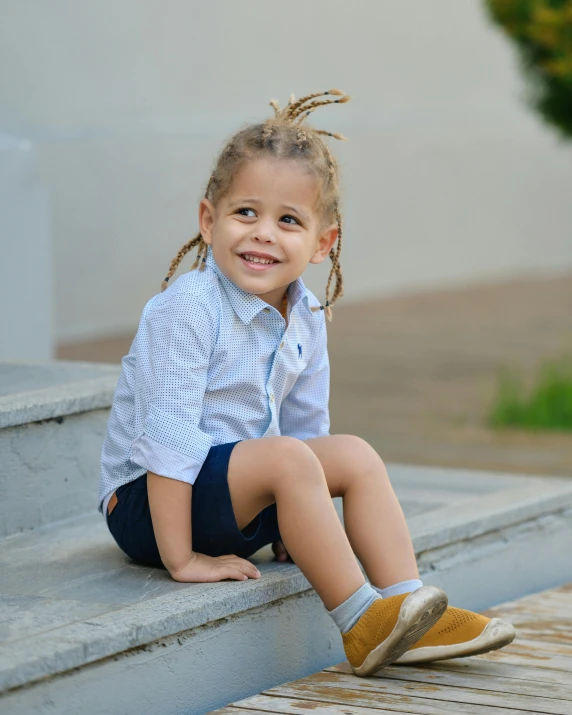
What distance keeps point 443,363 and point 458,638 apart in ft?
15.6

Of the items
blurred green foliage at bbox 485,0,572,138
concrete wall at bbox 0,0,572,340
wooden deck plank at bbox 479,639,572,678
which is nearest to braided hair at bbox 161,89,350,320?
wooden deck plank at bbox 479,639,572,678

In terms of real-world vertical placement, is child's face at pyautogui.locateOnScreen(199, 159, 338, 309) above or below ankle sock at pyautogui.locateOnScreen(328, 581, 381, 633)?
above

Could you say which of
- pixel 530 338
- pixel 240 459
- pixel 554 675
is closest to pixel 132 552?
pixel 240 459

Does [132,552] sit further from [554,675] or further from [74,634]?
[554,675]

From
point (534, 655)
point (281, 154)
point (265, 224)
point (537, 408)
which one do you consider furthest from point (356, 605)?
point (537, 408)

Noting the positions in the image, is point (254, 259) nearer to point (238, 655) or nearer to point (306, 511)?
point (306, 511)

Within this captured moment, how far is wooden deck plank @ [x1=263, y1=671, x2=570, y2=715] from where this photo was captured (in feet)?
6.24

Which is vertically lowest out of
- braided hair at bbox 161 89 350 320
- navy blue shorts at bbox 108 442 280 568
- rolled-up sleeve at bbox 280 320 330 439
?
navy blue shorts at bbox 108 442 280 568

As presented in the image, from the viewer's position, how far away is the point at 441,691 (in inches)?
77.2

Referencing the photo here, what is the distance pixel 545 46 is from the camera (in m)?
7.00

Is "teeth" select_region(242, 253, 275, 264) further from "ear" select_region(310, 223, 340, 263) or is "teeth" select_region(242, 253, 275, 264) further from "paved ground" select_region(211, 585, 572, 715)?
"paved ground" select_region(211, 585, 572, 715)

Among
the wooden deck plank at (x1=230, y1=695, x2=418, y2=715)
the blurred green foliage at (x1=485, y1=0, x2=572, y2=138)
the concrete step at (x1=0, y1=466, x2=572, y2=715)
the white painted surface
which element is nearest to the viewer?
the concrete step at (x1=0, y1=466, x2=572, y2=715)

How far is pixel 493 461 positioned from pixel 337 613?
260 centimetres

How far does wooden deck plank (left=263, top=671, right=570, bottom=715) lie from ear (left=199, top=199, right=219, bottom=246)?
75cm
